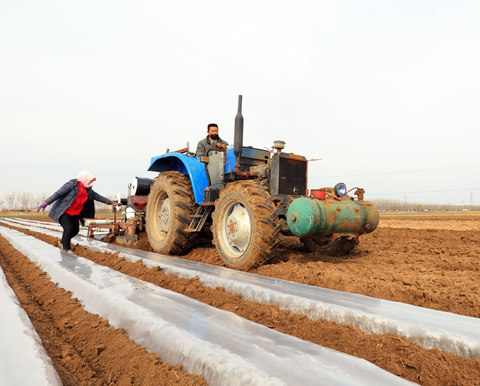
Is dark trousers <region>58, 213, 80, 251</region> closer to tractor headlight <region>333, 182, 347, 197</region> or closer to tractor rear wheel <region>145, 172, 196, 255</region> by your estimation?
tractor rear wheel <region>145, 172, 196, 255</region>

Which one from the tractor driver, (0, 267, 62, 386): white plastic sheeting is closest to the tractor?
the tractor driver

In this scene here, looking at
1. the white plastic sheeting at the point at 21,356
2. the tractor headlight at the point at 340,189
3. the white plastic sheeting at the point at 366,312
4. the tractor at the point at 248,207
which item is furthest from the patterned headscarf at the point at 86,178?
the tractor headlight at the point at 340,189

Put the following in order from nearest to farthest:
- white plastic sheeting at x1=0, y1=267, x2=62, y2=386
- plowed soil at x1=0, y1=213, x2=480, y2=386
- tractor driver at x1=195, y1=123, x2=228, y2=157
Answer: white plastic sheeting at x1=0, y1=267, x2=62, y2=386 < plowed soil at x1=0, y1=213, x2=480, y2=386 < tractor driver at x1=195, y1=123, x2=228, y2=157

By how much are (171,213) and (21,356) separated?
357 centimetres

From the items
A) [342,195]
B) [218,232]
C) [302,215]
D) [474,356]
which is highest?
[342,195]

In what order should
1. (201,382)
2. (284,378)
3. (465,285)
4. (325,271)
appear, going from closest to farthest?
(284,378) < (201,382) < (465,285) < (325,271)

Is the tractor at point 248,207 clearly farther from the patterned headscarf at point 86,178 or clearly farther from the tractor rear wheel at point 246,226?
the patterned headscarf at point 86,178

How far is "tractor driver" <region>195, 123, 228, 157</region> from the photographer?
5.27 meters

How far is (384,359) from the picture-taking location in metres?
1.66

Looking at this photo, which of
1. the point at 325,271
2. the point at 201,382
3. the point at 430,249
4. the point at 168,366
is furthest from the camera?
the point at 430,249

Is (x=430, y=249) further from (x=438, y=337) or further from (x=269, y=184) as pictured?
(x=438, y=337)

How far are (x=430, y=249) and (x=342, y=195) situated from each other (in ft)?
7.96

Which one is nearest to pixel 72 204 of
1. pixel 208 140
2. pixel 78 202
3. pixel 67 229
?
pixel 78 202

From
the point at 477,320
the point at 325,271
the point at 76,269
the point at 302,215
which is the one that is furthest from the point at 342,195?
the point at 76,269
